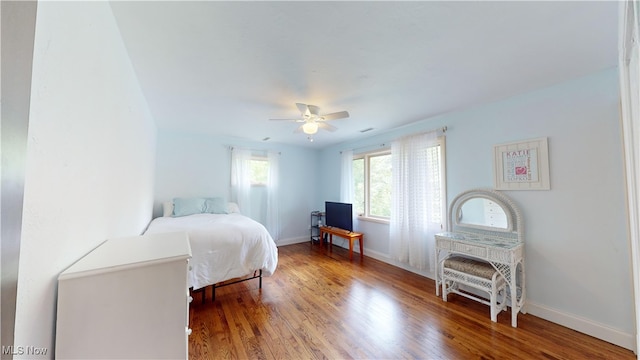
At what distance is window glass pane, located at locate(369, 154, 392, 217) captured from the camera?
151 inches

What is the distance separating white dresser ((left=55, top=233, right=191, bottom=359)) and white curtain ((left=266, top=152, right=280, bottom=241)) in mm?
3575

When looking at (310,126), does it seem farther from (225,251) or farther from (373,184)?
(373,184)

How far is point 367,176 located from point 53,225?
391cm

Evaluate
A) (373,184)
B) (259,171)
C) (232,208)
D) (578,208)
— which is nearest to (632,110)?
(578,208)

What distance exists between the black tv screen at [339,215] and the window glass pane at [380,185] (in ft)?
1.42

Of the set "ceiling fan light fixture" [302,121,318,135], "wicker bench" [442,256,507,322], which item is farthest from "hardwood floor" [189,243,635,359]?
"ceiling fan light fixture" [302,121,318,135]

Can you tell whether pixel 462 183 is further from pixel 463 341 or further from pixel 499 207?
pixel 463 341

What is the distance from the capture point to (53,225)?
0.74m

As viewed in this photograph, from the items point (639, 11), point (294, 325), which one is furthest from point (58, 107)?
point (294, 325)

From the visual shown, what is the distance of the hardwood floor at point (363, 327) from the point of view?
1.70 metres

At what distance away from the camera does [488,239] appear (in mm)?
2389

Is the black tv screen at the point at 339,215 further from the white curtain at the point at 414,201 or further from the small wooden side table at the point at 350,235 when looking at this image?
the white curtain at the point at 414,201

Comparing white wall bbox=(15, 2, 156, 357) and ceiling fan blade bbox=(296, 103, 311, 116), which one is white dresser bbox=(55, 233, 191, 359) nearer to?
white wall bbox=(15, 2, 156, 357)

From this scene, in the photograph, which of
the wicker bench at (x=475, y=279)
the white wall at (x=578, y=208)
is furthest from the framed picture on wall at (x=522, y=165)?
the wicker bench at (x=475, y=279)
